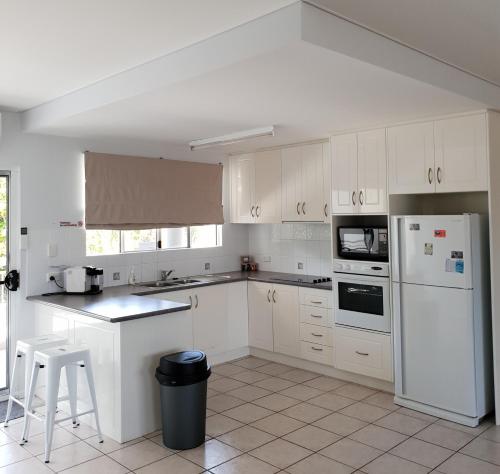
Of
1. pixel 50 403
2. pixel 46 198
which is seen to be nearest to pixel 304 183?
pixel 46 198

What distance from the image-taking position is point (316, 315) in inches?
202

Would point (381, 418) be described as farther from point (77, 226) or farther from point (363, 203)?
point (77, 226)

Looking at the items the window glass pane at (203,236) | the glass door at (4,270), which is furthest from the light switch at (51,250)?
the window glass pane at (203,236)

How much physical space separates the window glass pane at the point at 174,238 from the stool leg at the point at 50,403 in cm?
236

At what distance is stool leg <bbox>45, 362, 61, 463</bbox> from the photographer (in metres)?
3.41

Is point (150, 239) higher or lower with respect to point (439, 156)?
lower

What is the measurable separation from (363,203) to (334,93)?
1.56m

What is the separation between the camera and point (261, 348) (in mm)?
5703

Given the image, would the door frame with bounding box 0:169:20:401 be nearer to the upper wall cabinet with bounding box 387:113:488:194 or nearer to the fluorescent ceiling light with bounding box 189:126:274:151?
the fluorescent ceiling light with bounding box 189:126:274:151

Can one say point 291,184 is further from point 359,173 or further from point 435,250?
point 435,250

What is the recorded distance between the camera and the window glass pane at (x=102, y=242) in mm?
5102

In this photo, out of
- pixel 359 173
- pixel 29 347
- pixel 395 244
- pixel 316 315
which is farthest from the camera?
pixel 316 315

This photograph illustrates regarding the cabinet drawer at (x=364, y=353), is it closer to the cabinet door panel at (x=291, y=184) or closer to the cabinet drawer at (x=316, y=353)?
the cabinet drawer at (x=316, y=353)

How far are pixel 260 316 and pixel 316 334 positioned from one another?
2.51ft
